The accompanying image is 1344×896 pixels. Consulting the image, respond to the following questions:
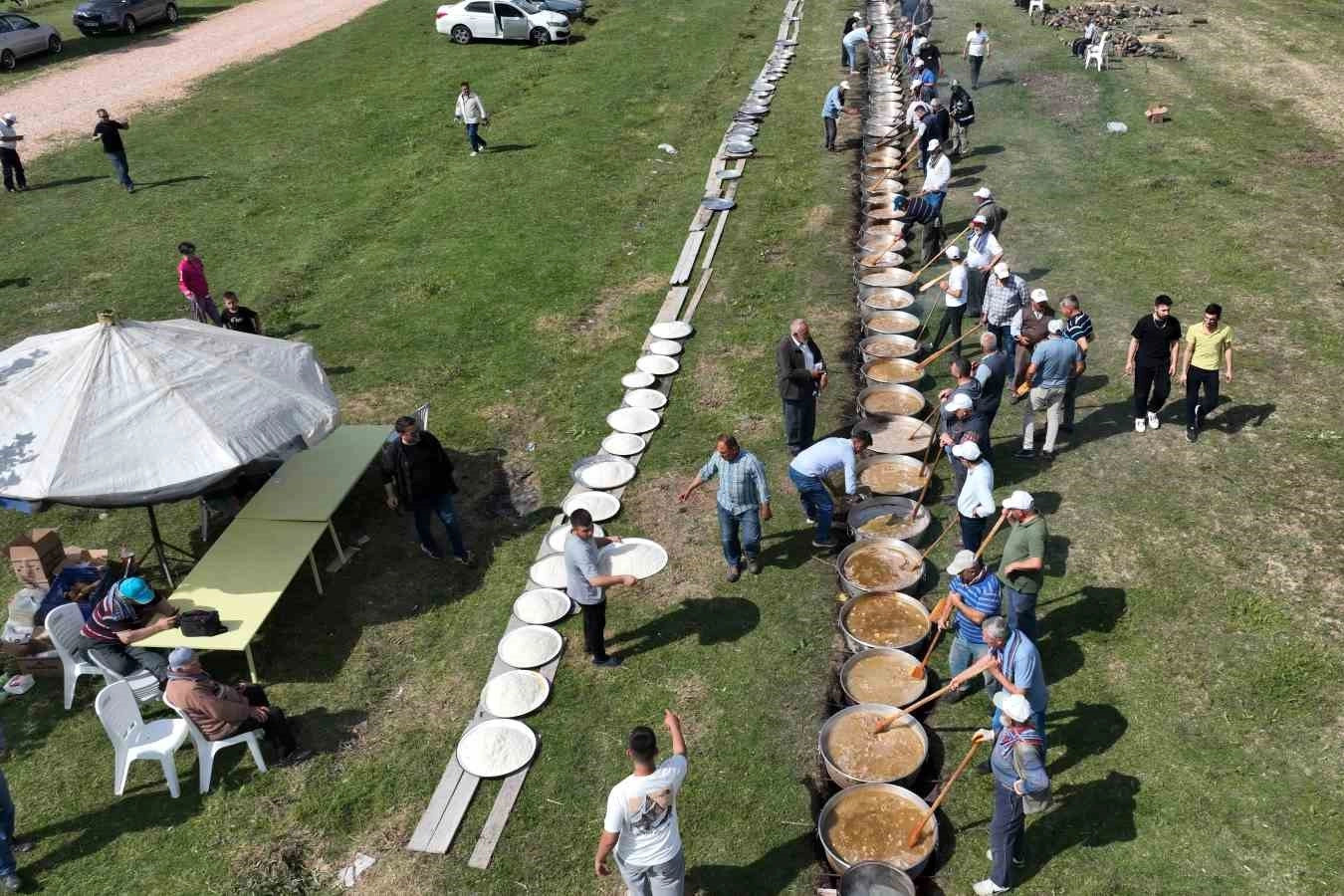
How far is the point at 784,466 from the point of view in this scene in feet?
41.5

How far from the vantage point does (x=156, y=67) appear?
3056cm

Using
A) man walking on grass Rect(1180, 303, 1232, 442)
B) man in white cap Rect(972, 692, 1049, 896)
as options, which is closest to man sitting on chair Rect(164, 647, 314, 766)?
man in white cap Rect(972, 692, 1049, 896)

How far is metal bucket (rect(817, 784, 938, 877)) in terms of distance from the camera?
295 inches

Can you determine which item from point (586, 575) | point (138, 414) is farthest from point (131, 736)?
point (586, 575)

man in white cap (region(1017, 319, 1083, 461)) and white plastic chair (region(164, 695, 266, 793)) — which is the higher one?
man in white cap (region(1017, 319, 1083, 461))

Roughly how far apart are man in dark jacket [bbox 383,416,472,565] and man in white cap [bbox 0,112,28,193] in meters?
17.3

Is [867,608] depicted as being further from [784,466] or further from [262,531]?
[262,531]

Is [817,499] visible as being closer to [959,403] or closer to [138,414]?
[959,403]

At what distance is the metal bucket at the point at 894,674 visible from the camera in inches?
356

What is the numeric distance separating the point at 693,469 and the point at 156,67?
92.4 feet

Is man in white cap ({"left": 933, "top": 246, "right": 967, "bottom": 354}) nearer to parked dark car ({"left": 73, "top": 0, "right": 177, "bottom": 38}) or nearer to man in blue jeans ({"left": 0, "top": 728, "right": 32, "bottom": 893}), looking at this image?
man in blue jeans ({"left": 0, "top": 728, "right": 32, "bottom": 893})

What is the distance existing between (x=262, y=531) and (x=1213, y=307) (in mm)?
12148

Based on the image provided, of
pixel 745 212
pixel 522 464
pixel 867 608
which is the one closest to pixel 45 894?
pixel 522 464

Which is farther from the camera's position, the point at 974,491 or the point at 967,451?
the point at 974,491
